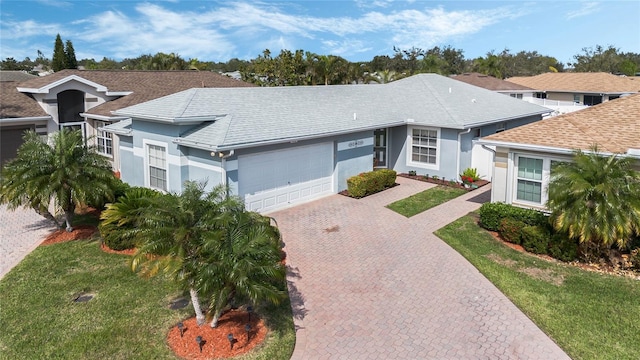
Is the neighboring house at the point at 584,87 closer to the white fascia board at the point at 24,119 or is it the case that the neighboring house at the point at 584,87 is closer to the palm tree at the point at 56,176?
the white fascia board at the point at 24,119

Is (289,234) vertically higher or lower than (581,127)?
lower

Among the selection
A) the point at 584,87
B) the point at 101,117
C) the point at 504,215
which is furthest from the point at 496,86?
the point at 101,117

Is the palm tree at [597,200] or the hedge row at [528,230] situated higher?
the palm tree at [597,200]

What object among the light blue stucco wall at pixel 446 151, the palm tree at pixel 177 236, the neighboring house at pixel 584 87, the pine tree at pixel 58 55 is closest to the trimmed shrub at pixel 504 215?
the light blue stucco wall at pixel 446 151

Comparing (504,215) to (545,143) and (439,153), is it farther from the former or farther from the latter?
(439,153)

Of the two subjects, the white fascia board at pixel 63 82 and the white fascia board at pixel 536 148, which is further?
the white fascia board at pixel 63 82

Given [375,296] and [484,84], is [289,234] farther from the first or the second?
[484,84]

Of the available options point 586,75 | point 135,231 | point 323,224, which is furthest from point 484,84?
point 135,231
